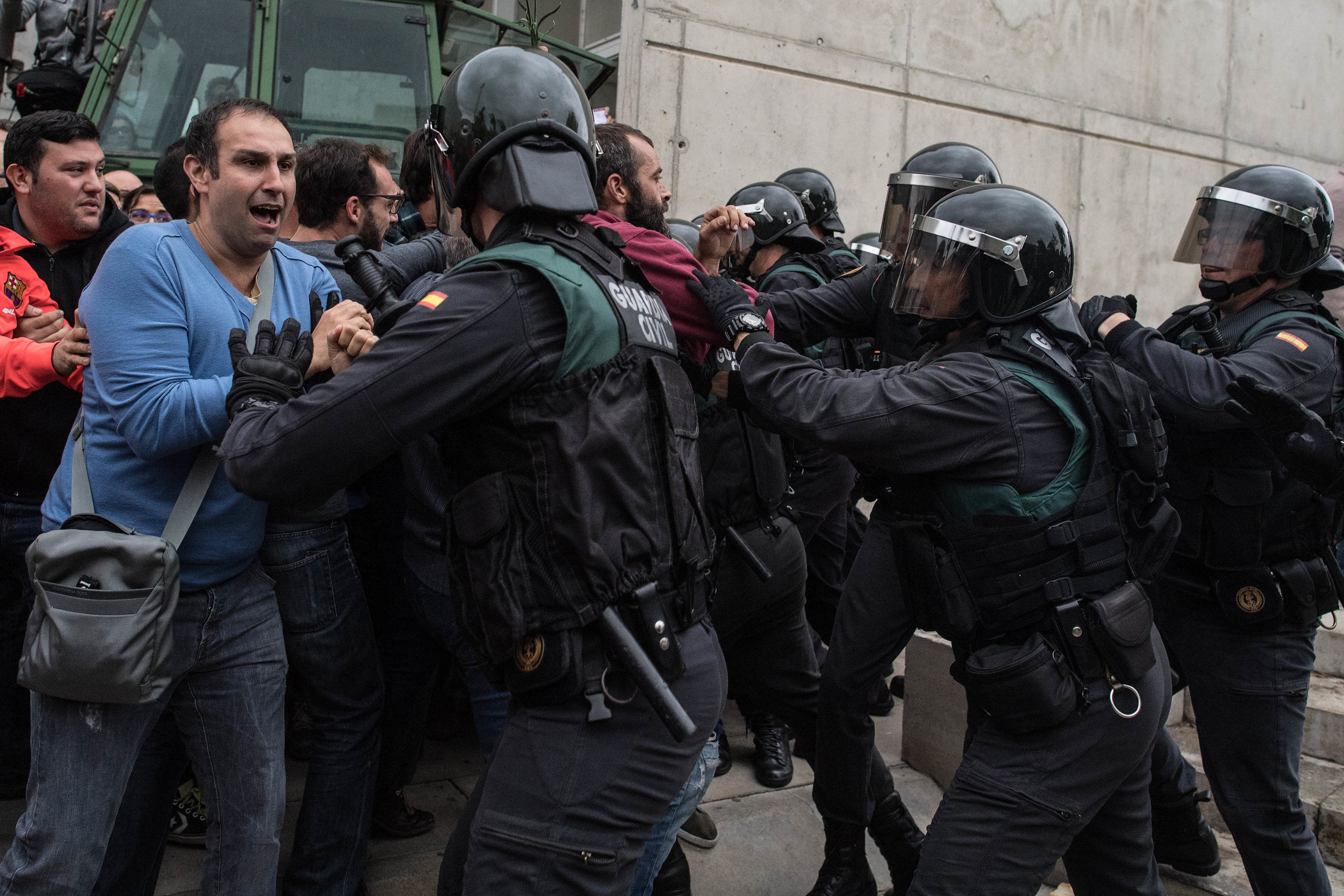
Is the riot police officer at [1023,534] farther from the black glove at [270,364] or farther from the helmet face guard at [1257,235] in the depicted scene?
the helmet face guard at [1257,235]

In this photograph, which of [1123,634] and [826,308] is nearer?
[1123,634]

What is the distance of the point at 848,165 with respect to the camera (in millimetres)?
8500

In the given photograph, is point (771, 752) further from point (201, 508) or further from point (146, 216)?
point (146, 216)

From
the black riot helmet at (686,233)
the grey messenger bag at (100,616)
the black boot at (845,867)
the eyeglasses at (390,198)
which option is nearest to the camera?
the grey messenger bag at (100,616)

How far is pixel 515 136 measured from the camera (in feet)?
6.22

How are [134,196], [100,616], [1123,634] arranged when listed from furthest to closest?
[134,196], [1123,634], [100,616]

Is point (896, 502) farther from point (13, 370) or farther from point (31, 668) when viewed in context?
point (13, 370)

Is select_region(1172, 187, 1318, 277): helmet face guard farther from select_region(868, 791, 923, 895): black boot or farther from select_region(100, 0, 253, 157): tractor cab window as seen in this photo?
select_region(100, 0, 253, 157): tractor cab window

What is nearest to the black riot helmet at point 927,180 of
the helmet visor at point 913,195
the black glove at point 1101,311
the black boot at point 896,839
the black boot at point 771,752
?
the helmet visor at point 913,195

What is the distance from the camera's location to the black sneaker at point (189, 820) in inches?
128

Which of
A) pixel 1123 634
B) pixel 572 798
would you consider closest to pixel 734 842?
pixel 1123 634

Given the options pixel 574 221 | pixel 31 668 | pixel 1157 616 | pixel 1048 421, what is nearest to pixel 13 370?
pixel 31 668

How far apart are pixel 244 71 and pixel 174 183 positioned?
7.81 ft

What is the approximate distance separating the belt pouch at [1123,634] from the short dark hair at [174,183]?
298 cm
